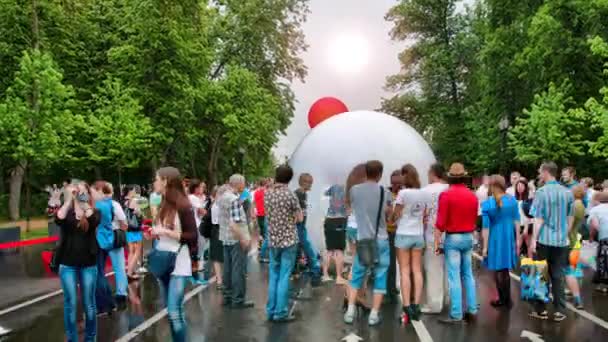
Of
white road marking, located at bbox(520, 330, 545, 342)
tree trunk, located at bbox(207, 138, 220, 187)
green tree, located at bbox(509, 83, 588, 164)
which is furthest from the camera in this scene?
tree trunk, located at bbox(207, 138, 220, 187)

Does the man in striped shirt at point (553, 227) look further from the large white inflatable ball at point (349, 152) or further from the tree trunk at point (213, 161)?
the tree trunk at point (213, 161)

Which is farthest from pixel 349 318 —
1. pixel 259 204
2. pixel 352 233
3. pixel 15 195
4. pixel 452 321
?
pixel 15 195

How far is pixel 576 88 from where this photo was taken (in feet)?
102

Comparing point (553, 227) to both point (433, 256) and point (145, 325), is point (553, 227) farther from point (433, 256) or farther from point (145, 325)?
point (145, 325)

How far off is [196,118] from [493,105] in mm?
16482

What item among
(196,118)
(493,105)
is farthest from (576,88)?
(196,118)

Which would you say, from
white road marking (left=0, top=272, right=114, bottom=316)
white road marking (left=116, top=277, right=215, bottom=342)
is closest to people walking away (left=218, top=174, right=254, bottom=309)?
white road marking (left=116, top=277, right=215, bottom=342)

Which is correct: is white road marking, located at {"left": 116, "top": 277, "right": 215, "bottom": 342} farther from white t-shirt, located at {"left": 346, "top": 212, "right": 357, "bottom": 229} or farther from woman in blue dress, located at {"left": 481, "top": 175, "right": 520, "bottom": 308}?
woman in blue dress, located at {"left": 481, "top": 175, "right": 520, "bottom": 308}

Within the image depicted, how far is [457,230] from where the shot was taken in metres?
Answer: 7.88

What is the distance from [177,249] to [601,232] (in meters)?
7.20

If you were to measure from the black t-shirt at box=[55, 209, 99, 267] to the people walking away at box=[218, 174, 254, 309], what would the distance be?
2.52 meters

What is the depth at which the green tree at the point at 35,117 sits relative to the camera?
2456cm

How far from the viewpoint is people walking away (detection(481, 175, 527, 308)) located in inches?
344

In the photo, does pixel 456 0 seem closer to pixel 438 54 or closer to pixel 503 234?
pixel 438 54
